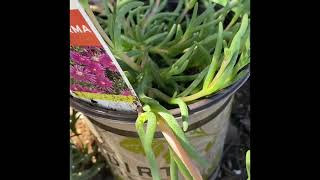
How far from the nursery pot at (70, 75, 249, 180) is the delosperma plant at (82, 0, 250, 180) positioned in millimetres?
21

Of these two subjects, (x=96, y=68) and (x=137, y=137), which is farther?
(x=137, y=137)

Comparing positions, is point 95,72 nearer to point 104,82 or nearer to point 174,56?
point 104,82

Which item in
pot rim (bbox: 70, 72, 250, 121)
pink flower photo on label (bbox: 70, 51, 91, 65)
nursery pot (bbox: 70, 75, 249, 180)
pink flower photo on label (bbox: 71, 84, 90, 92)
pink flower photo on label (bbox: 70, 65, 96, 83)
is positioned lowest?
nursery pot (bbox: 70, 75, 249, 180)

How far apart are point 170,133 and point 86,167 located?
1.01ft

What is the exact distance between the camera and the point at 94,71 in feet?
1.66

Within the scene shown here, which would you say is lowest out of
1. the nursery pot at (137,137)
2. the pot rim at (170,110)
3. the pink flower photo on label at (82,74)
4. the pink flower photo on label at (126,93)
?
the nursery pot at (137,137)

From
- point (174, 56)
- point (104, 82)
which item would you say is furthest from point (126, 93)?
point (174, 56)

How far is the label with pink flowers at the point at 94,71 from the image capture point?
45 cm

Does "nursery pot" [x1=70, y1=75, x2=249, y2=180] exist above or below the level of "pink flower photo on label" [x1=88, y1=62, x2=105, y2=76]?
below

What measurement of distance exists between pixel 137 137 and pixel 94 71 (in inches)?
5.3

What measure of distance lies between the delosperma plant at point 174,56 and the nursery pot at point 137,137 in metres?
0.02

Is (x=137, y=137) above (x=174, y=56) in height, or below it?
below

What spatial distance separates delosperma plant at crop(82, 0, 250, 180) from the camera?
52cm
